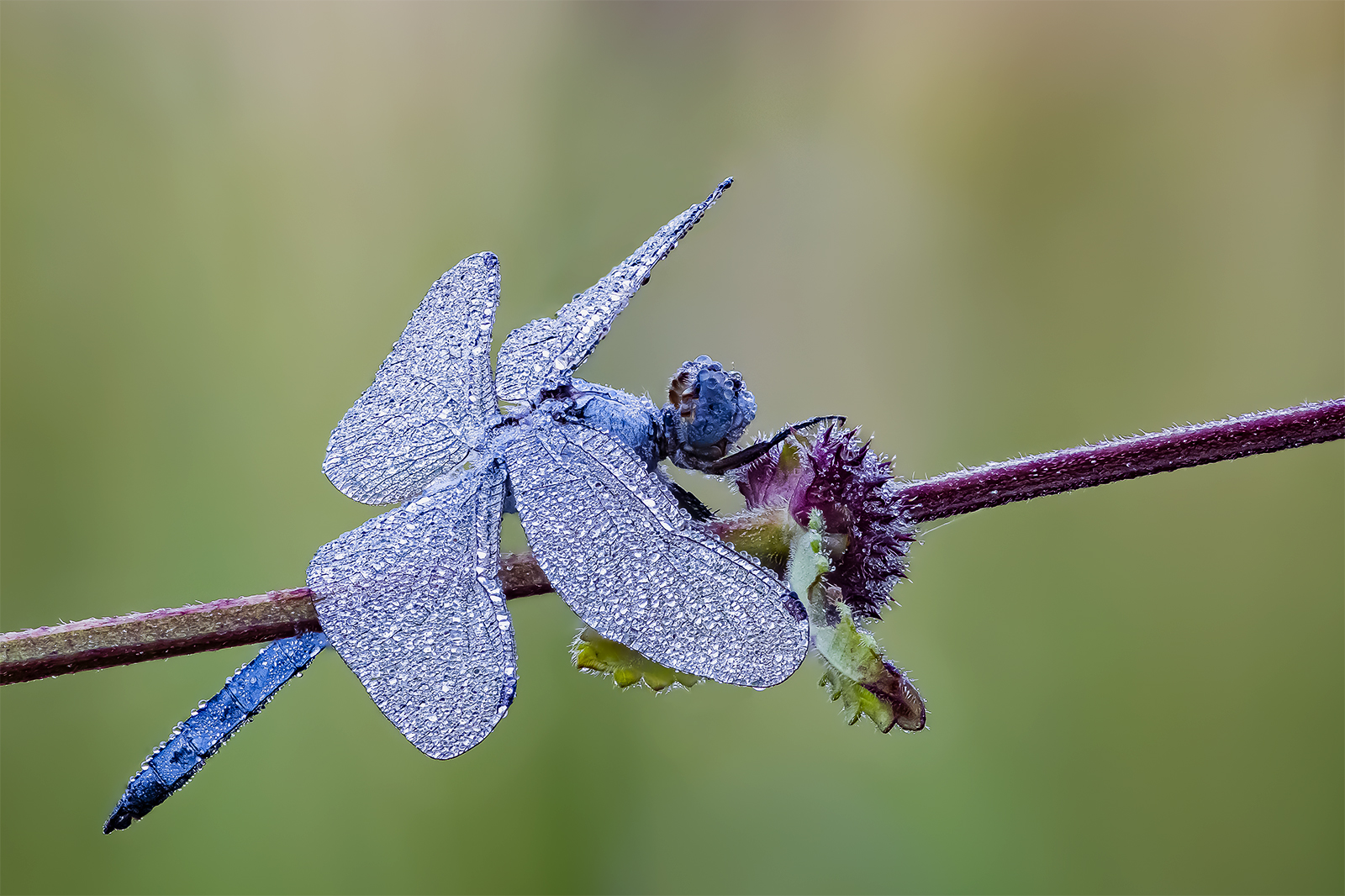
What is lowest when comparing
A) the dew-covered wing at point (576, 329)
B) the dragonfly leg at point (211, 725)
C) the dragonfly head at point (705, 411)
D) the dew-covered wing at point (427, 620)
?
the dragonfly leg at point (211, 725)

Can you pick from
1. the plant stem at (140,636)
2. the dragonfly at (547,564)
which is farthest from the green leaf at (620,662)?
the plant stem at (140,636)

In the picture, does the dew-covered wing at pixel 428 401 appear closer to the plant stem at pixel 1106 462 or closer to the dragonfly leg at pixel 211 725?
the dragonfly leg at pixel 211 725

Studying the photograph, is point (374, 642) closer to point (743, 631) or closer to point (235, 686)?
point (235, 686)

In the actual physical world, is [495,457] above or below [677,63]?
below

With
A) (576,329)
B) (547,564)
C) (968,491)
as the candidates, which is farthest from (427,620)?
(968,491)

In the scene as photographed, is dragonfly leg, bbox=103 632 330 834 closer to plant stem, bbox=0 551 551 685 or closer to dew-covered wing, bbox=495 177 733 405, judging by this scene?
plant stem, bbox=0 551 551 685

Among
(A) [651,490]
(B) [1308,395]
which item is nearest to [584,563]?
(A) [651,490]
